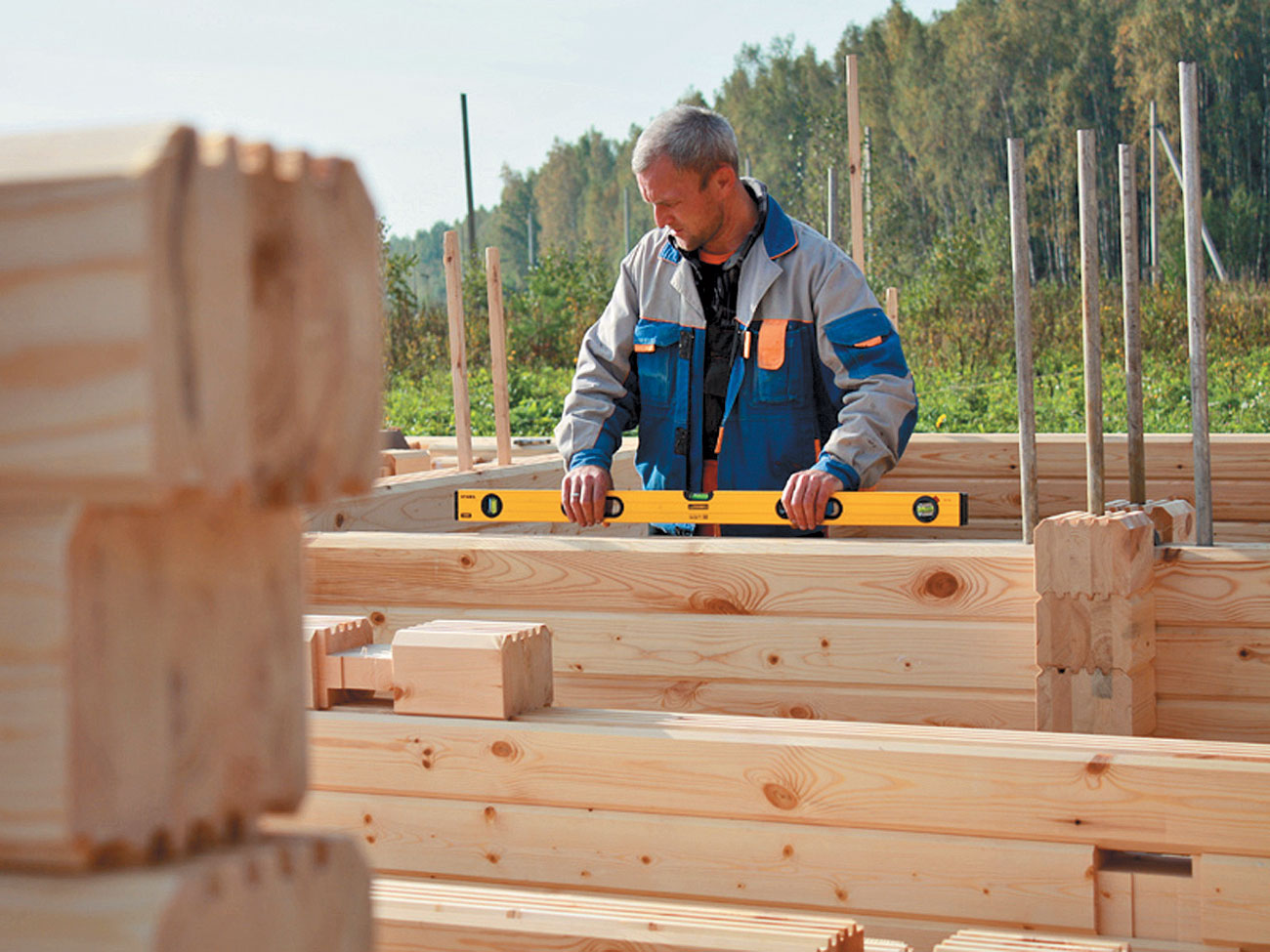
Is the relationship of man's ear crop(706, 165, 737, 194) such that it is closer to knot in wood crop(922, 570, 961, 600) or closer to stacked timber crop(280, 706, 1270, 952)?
knot in wood crop(922, 570, 961, 600)

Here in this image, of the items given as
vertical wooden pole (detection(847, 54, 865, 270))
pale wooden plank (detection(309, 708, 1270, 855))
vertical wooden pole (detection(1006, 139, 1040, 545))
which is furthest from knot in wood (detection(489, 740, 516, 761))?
vertical wooden pole (detection(847, 54, 865, 270))

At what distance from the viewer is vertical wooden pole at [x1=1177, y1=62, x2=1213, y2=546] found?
3.25 m

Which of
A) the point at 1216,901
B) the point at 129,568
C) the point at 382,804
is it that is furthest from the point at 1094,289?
the point at 129,568

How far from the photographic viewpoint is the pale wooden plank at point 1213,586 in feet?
9.17

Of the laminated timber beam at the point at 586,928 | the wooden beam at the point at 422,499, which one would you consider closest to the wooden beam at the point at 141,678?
the laminated timber beam at the point at 586,928

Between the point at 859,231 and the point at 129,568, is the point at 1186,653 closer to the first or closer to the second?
the point at 129,568

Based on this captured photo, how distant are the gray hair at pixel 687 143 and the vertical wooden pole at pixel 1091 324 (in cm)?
92

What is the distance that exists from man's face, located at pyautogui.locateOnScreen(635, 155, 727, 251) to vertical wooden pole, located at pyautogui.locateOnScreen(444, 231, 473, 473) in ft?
7.14

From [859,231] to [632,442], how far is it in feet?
5.42

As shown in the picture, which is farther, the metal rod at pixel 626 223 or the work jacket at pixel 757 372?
the metal rod at pixel 626 223

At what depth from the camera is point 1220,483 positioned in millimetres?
4898

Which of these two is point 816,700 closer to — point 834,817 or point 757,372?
point 834,817

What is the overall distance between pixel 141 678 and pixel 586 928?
799 mm

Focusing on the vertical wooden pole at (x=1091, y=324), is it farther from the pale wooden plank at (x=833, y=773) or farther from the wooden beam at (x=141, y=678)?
the wooden beam at (x=141, y=678)
